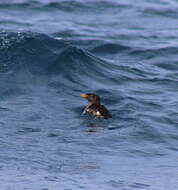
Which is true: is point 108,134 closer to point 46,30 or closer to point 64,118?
point 64,118

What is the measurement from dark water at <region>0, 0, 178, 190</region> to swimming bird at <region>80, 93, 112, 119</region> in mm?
155

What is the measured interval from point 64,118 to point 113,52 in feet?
23.2

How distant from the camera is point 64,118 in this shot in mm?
11633

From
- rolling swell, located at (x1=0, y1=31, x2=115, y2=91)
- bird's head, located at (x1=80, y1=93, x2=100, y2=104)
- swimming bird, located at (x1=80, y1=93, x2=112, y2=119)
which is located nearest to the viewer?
swimming bird, located at (x1=80, y1=93, x2=112, y2=119)

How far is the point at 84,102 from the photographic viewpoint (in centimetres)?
1298

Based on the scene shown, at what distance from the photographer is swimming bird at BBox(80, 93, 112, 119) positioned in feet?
38.3

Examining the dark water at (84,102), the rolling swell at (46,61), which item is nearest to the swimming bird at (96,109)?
the dark water at (84,102)

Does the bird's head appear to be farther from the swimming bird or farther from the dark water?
the dark water

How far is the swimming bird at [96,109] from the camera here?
38.3 feet

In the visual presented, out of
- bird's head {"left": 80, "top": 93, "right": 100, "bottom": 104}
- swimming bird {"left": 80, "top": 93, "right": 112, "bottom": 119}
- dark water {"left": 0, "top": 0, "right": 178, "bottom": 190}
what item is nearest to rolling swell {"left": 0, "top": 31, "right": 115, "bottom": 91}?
dark water {"left": 0, "top": 0, "right": 178, "bottom": 190}

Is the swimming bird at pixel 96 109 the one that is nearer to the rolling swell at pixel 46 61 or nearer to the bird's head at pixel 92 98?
the bird's head at pixel 92 98

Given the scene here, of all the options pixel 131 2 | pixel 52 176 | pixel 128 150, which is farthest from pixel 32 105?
pixel 131 2

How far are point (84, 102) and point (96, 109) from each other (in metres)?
1.26

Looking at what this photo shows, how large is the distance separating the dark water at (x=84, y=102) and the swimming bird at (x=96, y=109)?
0.51 feet
